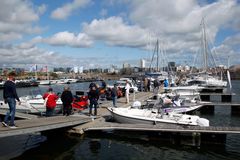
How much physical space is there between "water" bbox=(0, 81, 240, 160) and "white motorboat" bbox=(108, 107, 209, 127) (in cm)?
97

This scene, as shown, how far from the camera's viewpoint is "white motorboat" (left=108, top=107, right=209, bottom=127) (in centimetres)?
1623

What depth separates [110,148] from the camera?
1489 cm

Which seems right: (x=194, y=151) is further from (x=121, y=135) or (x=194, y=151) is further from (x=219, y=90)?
(x=219, y=90)

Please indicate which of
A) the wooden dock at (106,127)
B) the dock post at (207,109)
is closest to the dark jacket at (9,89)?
the wooden dock at (106,127)

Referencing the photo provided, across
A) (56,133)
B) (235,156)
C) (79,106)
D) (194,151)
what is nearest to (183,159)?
(194,151)

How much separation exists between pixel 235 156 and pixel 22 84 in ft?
258

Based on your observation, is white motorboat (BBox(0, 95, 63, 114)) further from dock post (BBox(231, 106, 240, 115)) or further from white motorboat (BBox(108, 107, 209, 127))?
dock post (BBox(231, 106, 240, 115))

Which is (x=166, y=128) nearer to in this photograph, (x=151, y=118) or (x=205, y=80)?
(x=151, y=118)

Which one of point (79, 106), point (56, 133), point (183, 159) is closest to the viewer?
point (183, 159)

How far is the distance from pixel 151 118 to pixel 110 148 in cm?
339

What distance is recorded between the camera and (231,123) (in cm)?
2355

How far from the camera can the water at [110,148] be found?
13789 millimetres

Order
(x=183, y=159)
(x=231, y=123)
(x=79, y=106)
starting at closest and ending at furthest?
(x=183, y=159) < (x=79, y=106) < (x=231, y=123)

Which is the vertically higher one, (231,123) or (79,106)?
(79,106)
